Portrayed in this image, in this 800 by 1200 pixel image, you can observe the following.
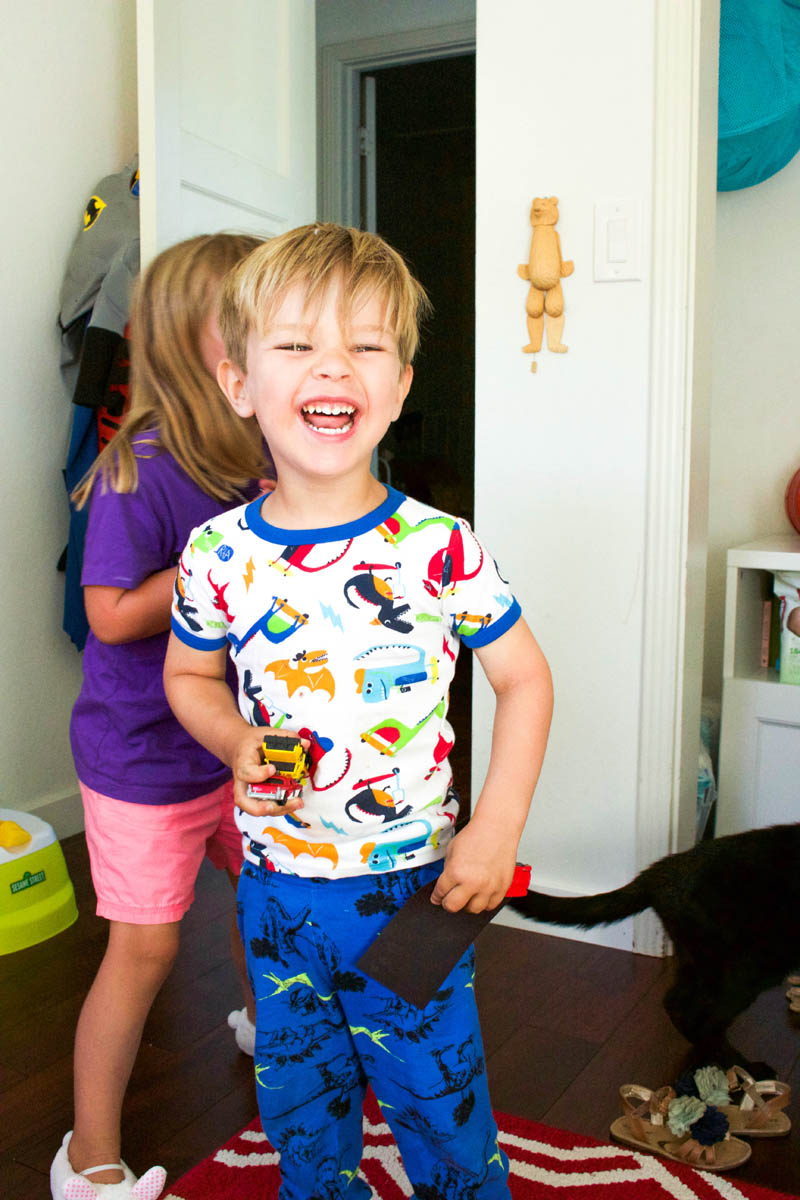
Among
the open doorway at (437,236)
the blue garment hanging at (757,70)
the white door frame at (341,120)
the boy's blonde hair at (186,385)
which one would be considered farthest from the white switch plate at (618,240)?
the open doorway at (437,236)

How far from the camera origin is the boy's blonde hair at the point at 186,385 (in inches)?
46.4

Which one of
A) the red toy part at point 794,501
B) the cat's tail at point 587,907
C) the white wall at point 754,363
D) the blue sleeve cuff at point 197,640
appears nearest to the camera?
the blue sleeve cuff at point 197,640

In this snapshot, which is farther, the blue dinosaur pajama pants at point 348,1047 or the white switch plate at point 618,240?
the white switch plate at point 618,240

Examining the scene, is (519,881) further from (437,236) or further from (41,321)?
(437,236)

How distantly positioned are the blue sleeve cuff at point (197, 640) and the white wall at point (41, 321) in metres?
1.41

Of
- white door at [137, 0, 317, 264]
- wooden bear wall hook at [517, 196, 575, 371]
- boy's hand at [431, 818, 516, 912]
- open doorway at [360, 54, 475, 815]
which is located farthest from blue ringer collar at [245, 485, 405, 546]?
open doorway at [360, 54, 475, 815]

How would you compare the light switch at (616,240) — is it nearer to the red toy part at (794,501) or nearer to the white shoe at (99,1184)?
the red toy part at (794,501)

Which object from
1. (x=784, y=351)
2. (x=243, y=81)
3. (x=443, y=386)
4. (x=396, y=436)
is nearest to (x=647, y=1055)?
(x=784, y=351)

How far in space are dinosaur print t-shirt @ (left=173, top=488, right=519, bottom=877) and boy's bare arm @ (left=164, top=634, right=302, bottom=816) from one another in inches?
1.3

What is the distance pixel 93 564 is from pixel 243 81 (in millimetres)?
1445

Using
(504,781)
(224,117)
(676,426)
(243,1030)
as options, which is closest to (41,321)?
(224,117)

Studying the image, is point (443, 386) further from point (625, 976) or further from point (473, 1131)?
point (473, 1131)

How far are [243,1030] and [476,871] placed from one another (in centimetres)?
82

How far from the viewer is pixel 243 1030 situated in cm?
146
